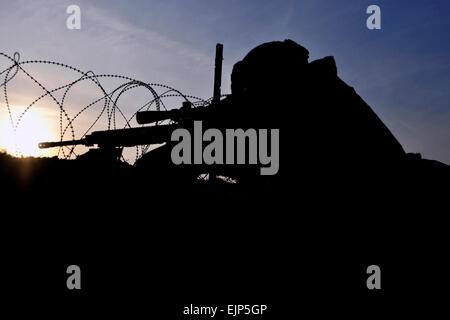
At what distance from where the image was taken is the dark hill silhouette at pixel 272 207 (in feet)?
10.1

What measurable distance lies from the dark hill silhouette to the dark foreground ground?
1cm

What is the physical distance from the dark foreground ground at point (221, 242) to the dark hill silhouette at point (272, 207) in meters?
0.01

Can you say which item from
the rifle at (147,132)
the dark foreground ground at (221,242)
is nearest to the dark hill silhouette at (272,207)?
the dark foreground ground at (221,242)

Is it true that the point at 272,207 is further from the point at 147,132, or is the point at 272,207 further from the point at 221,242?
the point at 147,132

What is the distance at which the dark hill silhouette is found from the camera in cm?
309

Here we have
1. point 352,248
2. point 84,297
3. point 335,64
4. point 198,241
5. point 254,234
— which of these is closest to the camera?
point 84,297

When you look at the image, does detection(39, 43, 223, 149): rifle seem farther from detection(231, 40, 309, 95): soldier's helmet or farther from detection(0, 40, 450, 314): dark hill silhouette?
detection(231, 40, 309, 95): soldier's helmet

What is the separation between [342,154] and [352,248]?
1130 mm

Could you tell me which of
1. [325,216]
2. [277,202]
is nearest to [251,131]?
[277,202]

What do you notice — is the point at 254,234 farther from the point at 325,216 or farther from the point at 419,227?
the point at 419,227

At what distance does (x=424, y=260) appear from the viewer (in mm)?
4180

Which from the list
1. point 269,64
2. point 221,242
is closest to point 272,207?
point 221,242

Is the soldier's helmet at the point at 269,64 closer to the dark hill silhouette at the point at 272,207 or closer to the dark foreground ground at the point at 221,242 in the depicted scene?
the dark hill silhouette at the point at 272,207
